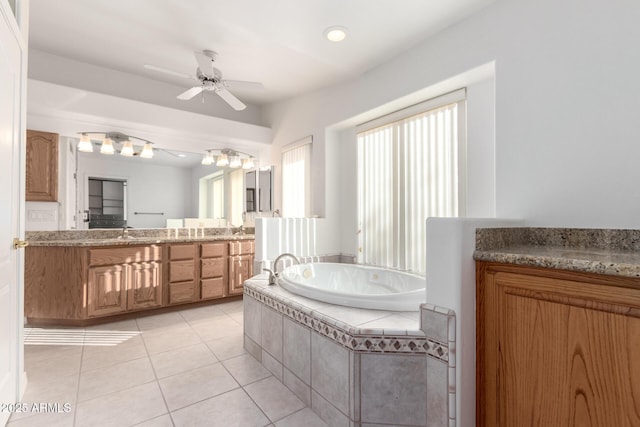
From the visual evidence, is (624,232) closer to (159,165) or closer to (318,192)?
(318,192)

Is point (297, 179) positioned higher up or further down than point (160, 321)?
higher up

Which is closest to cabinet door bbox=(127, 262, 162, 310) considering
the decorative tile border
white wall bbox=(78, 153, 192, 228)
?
white wall bbox=(78, 153, 192, 228)

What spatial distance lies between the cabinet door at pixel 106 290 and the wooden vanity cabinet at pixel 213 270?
777mm

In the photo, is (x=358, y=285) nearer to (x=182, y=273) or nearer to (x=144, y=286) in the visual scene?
(x=182, y=273)

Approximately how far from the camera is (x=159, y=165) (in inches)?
147

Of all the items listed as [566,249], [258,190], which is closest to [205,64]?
[258,190]

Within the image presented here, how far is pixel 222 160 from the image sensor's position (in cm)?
415

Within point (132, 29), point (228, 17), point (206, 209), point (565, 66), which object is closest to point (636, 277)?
point (565, 66)

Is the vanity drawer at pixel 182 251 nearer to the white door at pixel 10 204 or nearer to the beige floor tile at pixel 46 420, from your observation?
the white door at pixel 10 204

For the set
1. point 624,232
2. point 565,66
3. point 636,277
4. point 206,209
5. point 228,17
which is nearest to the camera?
point 636,277

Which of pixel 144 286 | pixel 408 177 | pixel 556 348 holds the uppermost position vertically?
pixel 408 177

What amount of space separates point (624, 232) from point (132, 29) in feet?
12.4

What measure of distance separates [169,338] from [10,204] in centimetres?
162

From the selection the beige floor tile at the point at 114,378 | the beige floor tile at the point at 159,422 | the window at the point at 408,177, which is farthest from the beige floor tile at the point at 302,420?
the window at the point at 408,177
